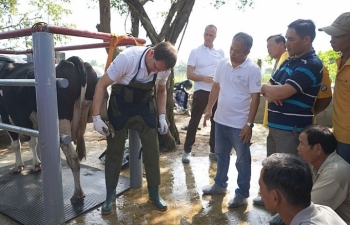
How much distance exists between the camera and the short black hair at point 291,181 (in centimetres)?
133

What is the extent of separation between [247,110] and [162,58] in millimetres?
979

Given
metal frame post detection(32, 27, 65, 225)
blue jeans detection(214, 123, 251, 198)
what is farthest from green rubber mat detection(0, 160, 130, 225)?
blue jeans detection(214, 123, 251, 198)

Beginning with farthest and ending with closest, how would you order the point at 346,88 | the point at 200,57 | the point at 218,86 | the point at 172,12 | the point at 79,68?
the point at 172,12 → the point at 200,57 → the point at 218,86 → the point at 79,68 → the point at 346,88

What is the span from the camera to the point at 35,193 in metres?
3.31

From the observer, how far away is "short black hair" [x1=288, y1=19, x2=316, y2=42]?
2.33 metres

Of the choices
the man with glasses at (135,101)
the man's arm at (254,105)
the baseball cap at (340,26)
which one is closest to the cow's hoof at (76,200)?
the man with glasses at (135,101)

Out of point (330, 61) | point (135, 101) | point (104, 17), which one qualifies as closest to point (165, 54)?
point (135, 101)

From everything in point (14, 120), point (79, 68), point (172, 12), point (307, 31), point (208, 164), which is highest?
point (172, 12)

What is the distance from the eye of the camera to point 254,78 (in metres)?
2.80

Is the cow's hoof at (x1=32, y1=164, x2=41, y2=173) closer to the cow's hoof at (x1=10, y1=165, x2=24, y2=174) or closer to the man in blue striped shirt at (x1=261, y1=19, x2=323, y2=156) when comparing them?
the cow's hoof at (x1=10, y1=165, x2=24, y2=174)

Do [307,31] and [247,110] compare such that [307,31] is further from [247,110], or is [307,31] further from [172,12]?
[172,12]

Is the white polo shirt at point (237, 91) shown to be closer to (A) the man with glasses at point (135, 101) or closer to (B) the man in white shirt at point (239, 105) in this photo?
(B) the man in white shirt at point (239, 105)

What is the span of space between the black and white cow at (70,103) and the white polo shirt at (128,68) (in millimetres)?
485

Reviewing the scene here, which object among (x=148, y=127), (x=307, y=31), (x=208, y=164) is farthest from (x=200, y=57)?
(x=307, y=31)
